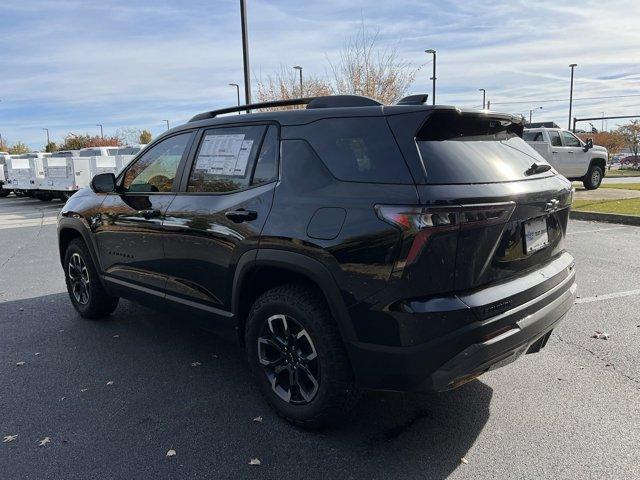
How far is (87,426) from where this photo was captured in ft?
10.2

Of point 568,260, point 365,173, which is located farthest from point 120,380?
point 568,260

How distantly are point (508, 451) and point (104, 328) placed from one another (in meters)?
3.71

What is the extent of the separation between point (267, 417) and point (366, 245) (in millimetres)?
1381

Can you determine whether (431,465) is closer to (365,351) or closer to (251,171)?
(365,351)

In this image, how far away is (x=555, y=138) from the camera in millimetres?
16641

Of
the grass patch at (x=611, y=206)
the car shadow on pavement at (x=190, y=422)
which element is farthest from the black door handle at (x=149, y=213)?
the grass patch at (x=611, y=206)

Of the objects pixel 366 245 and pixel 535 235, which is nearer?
pixel 366 245

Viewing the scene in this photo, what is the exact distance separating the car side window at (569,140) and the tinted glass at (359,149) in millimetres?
16157

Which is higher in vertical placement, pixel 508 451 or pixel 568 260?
pixel 568 260

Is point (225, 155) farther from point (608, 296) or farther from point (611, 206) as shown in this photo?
point (611, 206)

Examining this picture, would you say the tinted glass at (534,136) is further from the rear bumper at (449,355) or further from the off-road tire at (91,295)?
the rear bumper at (449,355)

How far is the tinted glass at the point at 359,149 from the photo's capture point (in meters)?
2.56

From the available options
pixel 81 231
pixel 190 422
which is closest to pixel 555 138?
pixel 81 231

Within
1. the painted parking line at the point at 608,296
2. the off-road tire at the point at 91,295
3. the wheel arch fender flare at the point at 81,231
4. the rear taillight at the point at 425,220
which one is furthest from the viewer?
the painted parking line at the point at 608,296
